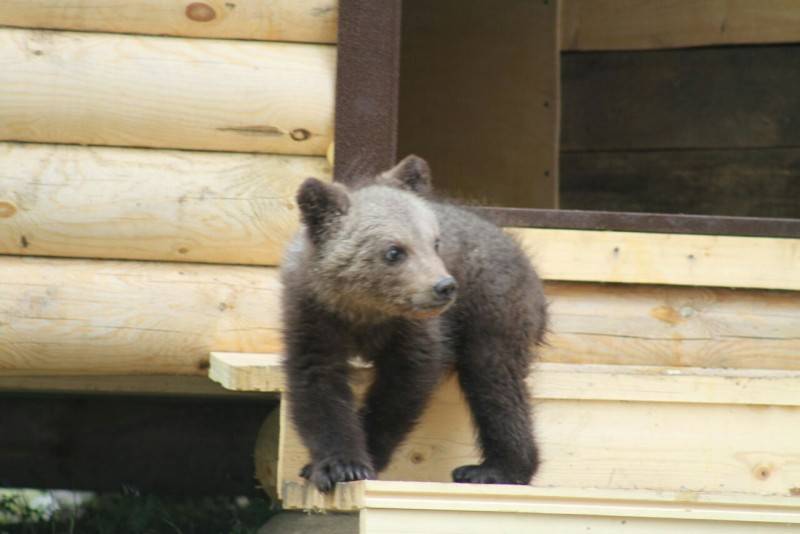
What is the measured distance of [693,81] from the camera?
843 cm

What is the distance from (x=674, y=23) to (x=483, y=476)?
5.01 metres

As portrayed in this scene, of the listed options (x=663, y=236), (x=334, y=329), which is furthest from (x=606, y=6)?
(x=334, y=329)

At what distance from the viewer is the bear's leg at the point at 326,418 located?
12.1 feet

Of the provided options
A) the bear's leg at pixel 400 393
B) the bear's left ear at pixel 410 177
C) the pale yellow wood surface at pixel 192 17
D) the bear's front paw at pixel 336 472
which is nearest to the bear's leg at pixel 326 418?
the bear's front paw at pixel 336 472

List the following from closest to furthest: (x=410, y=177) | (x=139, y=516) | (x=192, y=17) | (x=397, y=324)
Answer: (x=397, y=324), (x=410, y=177), (x=192, y=17), (x=139, y=516)

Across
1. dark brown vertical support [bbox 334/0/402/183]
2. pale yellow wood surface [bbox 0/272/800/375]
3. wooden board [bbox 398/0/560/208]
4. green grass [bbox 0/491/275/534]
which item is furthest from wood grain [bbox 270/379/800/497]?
wooden board [bbox 398/0/560/208]

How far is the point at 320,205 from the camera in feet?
13.5

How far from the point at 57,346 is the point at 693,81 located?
498cm

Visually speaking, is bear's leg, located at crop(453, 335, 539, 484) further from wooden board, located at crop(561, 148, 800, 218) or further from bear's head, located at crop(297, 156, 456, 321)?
wooden board, located at crop(561, 148, 800, 218)

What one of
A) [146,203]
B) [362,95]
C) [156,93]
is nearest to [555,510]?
[362,95]

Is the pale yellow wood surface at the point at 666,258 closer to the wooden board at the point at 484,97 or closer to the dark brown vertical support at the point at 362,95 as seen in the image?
the dark brown vertical support at the point at 362,95

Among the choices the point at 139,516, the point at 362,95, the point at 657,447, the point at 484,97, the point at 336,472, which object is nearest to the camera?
A: the point at 336,472

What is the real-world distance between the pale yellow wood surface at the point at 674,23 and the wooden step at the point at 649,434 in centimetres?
433

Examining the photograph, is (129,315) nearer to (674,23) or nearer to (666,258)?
(666,258)
